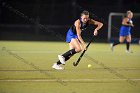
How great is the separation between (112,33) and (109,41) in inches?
20.1

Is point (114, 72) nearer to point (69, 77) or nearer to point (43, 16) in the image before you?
point (69, 77)

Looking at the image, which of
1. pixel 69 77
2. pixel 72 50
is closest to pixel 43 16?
pixel 72 50

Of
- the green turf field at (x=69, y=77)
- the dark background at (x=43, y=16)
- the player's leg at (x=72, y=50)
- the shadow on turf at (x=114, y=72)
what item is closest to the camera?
the green turf field at (x=69, y=77)

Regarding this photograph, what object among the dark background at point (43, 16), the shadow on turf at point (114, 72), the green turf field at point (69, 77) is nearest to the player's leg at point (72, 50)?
the green turf field at point (69, 77)

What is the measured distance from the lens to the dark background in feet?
92.4

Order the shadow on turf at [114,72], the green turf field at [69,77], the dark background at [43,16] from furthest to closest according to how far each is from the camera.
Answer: the dark background at [43,16] → the shadow on turf at [114,72] → the green turf field at [69,77]

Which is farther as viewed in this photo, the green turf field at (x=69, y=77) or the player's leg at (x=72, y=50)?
the player's leg at (x=72, y=50)

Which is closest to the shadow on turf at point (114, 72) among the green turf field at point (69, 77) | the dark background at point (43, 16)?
the green turf field at point (69, 77)

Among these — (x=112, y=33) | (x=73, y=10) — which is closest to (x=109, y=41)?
(x=112, y=33)

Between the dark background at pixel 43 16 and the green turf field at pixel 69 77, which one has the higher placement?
the green turf field at pixel 69 77

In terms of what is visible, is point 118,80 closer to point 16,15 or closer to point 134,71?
point 134,71

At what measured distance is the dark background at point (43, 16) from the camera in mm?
28156

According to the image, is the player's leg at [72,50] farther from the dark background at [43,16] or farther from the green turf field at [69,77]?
the dark background at [43,16]

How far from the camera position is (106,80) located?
10211 mm
